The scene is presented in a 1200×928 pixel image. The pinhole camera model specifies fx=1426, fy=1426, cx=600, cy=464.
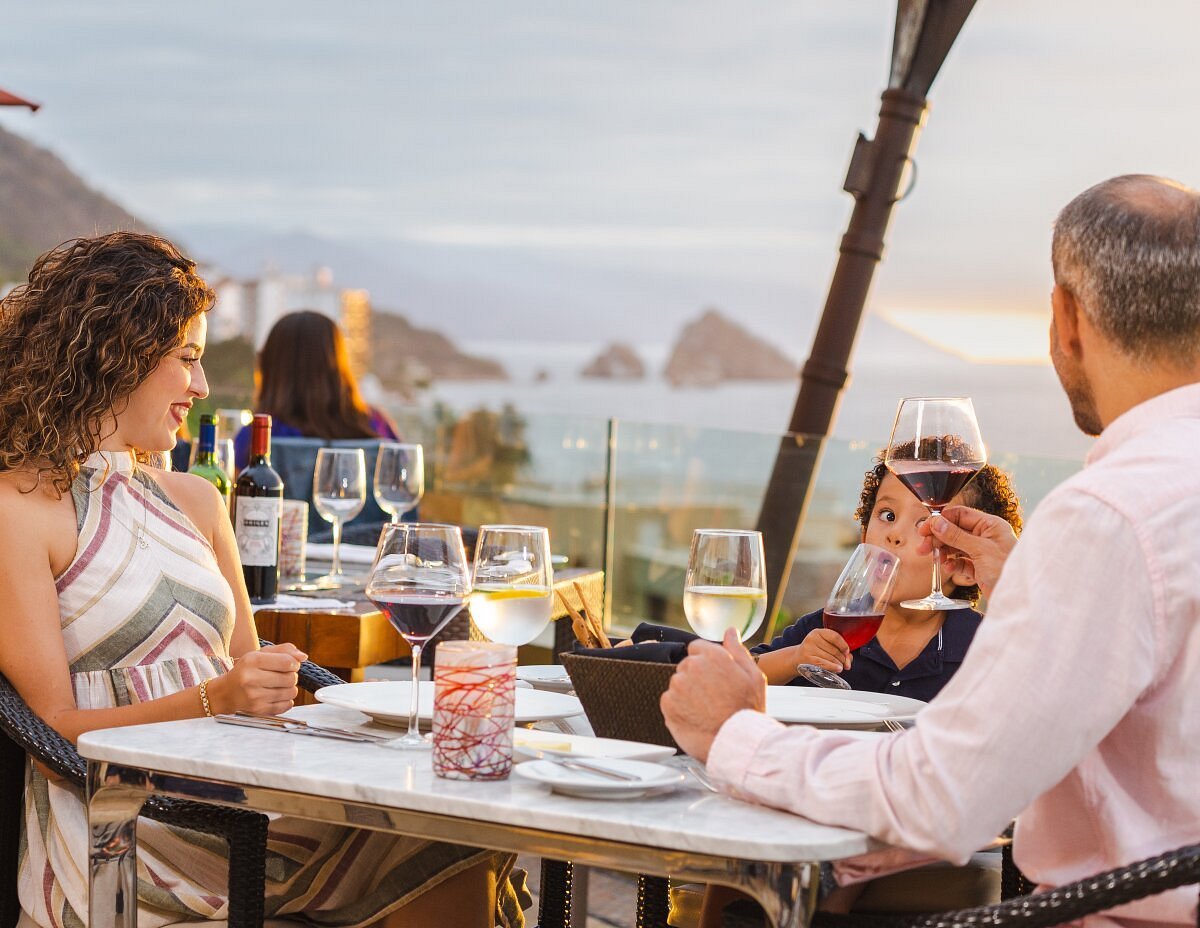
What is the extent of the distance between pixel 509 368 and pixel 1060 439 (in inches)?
538

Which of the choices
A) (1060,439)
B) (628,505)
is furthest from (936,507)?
(1060,439)

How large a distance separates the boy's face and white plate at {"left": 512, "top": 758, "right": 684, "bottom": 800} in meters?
1.18

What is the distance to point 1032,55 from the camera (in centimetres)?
1016

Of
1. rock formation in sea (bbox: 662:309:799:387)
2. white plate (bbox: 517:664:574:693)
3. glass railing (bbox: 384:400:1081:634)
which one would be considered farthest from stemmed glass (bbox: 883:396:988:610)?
rock formation in sea (bbox: 662:309:799:387)

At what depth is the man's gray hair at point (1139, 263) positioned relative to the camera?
4.52 ft

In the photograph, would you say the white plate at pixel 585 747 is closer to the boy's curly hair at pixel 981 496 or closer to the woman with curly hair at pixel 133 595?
the woman with curly hair at pixel 133 595

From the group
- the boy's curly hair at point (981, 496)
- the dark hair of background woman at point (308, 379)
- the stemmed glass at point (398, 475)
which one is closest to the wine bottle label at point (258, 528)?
the stemmed glass at point (398, 475)

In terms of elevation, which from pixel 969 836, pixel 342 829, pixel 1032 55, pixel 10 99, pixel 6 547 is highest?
pixel 1032 55

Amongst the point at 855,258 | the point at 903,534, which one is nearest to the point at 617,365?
the point at 855,258

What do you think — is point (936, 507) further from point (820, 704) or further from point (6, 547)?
point (6, 547)

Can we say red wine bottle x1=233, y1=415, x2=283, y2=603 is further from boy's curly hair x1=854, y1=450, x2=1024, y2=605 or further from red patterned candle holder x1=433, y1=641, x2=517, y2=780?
red patterned candle holder x1=433, y1=641, x2=517, y2=780

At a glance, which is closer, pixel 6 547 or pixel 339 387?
pixel 6 547

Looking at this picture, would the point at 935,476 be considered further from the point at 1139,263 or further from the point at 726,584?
the point at 1139,263

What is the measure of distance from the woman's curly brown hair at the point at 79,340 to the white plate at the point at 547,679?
0.70 m
